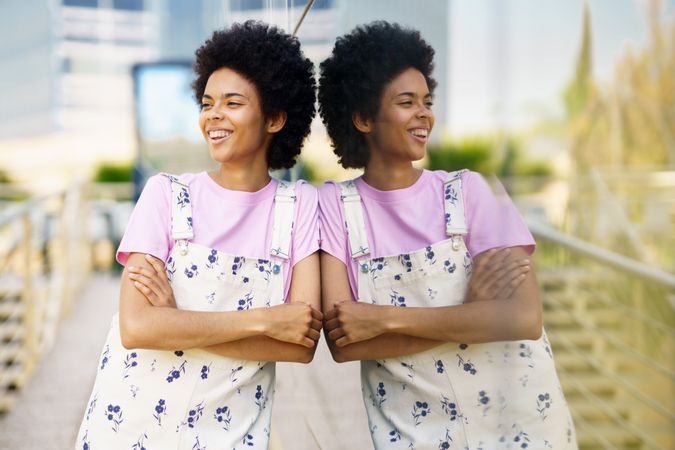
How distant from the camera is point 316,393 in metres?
1.08

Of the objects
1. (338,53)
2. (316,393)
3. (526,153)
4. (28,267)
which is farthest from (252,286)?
(28,267)

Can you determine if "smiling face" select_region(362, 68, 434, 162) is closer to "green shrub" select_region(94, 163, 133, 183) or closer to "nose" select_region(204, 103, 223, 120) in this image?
"nose" select_region(204, 103, 223, 120)

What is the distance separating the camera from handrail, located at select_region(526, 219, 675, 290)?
83 centimetres

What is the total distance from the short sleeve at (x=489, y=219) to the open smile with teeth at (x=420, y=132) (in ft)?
0.23

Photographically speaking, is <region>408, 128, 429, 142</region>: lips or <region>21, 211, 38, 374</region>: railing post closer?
<region>408, 128, 429, 142</region>: lips

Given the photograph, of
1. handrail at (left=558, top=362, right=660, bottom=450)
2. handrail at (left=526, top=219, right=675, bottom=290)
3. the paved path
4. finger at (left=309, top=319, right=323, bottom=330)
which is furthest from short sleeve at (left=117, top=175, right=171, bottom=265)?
handrail at (left=558, top=362, right=660, bottom=450)

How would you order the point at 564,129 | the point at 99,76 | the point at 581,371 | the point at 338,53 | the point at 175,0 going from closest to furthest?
the point at 564,129 < the point at 338,53 < the point at 581,371 < the point at 175,0 < the point at 99,76

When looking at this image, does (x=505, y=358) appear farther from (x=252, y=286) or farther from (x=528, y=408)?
(x=252, y=286)

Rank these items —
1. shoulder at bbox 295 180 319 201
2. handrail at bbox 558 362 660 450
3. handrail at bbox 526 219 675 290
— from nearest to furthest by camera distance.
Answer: handrail at bbox 558 362 660 450, handrail at bbox 526 219 675 290, shoulder at bbox 295 180 319 201

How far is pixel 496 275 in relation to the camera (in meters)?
0.87

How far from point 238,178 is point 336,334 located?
0.26 m

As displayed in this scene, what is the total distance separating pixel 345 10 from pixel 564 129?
53 cm

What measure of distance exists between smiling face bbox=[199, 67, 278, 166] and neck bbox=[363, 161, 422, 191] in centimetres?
17

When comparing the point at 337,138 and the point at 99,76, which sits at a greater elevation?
the point at 99,76
